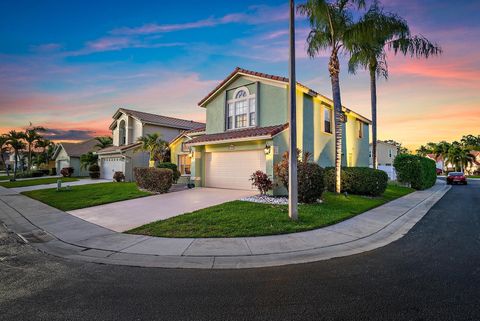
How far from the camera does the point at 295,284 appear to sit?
391 centimetres

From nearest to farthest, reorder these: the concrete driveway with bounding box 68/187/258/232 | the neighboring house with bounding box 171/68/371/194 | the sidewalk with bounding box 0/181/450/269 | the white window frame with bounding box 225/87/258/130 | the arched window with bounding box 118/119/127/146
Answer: the sidewalk with bounding box 0/181/450/269 → the concrete driveway with bounding box 68/187/258/232 → the neighboring house with bounding box 171/68/371/194 → the white window frame with bounding box 225/87/258/130 → the arched window with bounding box 118/119/127/146

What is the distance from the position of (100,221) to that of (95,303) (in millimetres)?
6253

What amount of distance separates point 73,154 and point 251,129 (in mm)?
35085

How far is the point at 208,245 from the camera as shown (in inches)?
232

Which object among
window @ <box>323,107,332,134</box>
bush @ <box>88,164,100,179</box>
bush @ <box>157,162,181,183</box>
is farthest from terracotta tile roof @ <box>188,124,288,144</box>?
bush @ <box>88,164,100,179</box>

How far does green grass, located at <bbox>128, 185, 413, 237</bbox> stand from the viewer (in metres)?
6.95

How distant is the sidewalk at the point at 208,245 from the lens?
5.04 m

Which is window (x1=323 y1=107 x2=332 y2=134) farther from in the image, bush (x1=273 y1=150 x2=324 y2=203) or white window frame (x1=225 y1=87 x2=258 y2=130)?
bush (x1=273 y1=150 x2=324 y2=203)

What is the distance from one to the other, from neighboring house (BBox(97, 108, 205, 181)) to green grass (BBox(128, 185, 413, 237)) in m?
18.8

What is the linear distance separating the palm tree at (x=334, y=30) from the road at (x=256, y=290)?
9.80 metres

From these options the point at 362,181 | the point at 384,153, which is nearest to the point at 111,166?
the point at 362,181

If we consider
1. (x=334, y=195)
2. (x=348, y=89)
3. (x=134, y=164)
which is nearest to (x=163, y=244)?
(x=334, y=195)

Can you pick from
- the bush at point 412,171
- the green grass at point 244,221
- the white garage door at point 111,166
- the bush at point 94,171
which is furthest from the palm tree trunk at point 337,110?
the bush at point 94,171

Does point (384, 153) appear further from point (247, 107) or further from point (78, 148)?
point (78, 148)
